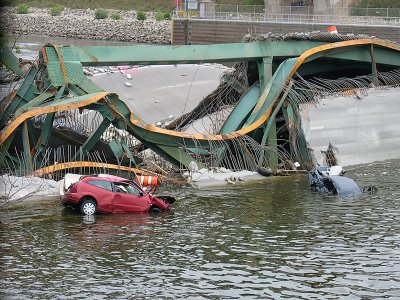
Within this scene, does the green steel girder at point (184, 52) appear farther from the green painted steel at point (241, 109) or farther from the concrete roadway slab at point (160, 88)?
the concrete roadway slab at point (160, 88)

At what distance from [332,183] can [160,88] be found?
87.5 ft

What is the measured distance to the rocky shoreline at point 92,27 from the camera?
130000mm

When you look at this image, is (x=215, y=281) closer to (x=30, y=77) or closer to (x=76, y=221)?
(x=76, y=221)

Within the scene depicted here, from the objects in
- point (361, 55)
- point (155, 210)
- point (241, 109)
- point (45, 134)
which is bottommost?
point (155, 210)

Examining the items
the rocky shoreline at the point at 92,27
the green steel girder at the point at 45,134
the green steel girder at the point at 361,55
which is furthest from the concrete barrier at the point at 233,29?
the green steel girder at the point at 45,134

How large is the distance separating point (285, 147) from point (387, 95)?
19.6ft

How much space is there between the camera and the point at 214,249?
86.8 feet

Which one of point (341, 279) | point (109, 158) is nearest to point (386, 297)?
point (341, 279)

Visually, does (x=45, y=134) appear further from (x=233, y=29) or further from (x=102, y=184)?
(x=233, y=29)

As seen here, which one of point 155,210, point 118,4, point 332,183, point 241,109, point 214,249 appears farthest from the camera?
point 118,4

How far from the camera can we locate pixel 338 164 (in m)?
41.3

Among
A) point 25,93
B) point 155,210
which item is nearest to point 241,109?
point 25,93

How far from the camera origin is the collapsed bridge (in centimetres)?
3525

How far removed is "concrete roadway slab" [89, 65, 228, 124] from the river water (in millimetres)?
21178
